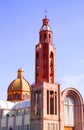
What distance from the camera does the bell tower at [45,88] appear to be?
145 feet

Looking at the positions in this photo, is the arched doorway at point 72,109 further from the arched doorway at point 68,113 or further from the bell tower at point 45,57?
the bell tower at point 45,57

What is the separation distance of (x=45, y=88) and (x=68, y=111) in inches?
276

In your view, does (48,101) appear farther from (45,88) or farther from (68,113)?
(68,113)

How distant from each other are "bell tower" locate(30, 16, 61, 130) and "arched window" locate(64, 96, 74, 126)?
312cm

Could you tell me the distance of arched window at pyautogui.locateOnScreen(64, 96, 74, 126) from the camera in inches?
1907

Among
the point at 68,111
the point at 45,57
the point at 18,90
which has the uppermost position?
the point at 45,57

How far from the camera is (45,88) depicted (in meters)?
45.0

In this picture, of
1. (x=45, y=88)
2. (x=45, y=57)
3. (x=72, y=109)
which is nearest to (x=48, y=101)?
(x=45, y=88)

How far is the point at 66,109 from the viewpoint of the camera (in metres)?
48.8

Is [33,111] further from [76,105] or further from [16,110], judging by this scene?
[16,110]

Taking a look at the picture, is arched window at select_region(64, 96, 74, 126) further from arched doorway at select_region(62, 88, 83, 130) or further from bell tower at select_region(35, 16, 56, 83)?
bell tower at select_region(35, 16, 56, 83)

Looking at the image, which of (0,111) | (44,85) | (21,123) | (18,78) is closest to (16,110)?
(0,111)

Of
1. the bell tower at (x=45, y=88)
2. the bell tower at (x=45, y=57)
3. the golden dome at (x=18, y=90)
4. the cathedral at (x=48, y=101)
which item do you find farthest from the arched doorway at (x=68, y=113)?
the golden dome at (x=18, y=90)

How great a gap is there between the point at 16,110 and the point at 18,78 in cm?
1236
